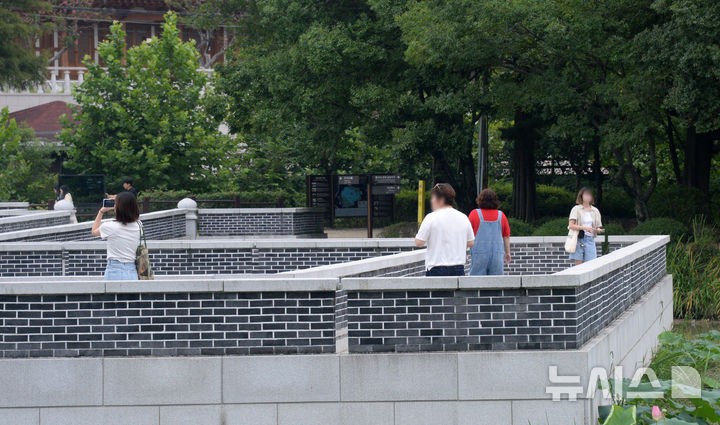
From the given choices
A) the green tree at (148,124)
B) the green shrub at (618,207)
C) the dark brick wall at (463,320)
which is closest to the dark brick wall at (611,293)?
the dark brick wall at (463,320)

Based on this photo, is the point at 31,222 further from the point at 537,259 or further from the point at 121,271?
the point at 121,271

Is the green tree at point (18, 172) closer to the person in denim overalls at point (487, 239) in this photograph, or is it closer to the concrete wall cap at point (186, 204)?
the concrete wall cap at point (186, 204)

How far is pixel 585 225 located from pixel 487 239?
3.55 meters

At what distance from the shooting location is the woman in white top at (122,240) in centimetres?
898

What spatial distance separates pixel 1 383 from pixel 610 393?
4855 mm

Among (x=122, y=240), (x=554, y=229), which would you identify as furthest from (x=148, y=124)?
(x=122, y=240)

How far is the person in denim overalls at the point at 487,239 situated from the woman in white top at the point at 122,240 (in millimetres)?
3286

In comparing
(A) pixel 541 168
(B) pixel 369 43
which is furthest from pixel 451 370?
(A) pixel 541 168

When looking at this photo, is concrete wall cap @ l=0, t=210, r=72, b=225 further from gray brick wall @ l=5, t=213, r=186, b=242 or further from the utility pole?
the utility pole

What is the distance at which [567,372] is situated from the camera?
7.57m

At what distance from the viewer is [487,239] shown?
9867 mm

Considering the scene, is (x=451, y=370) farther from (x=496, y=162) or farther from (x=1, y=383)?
(x=496, y=162)

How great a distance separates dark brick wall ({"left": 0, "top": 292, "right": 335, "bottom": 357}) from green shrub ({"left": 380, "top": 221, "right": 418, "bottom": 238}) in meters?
19.6

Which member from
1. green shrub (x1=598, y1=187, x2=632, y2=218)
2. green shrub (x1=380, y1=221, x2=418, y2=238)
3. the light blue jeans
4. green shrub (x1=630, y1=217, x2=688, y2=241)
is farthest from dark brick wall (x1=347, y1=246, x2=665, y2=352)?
green shrub (x1=598, y1=187, x2=632, y2=218)
